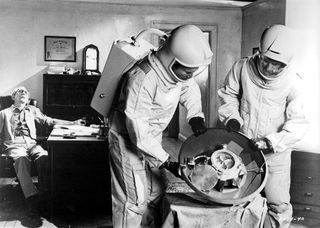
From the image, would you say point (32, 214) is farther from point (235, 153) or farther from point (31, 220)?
point (235, 153)

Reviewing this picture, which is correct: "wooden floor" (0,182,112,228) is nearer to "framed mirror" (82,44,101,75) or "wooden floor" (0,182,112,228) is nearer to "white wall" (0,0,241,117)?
"white wall" (0,0,241,117)

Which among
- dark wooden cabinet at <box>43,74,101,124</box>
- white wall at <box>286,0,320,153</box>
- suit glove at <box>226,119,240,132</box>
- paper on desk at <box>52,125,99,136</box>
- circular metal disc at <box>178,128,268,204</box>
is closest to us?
circular metal disc at <box>178,128,268,204</box>

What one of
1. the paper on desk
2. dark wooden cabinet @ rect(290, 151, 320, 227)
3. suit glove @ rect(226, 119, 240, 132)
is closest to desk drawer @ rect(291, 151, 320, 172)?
dark wooden cabinet @ rect(290, 151, 320, 227)

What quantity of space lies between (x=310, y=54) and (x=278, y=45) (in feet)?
1.78

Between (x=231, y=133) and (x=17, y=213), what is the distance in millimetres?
1540

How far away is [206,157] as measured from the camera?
164cm

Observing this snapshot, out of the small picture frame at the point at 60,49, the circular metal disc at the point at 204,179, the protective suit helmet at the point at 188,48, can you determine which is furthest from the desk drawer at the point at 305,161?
the small picture frame at the point at 60,49

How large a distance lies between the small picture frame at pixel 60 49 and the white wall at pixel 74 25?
0.11ft

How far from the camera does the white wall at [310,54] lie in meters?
2.08

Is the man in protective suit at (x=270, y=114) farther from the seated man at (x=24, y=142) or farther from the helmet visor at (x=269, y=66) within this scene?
the seated man at (x=24, y=142)

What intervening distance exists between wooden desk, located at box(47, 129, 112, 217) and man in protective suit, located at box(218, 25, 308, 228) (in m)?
0.91

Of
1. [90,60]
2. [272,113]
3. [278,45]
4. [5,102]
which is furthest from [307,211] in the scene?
[5,102]

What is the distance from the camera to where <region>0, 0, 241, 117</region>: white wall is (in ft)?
8.05

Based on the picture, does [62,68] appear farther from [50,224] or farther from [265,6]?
[265,6]
